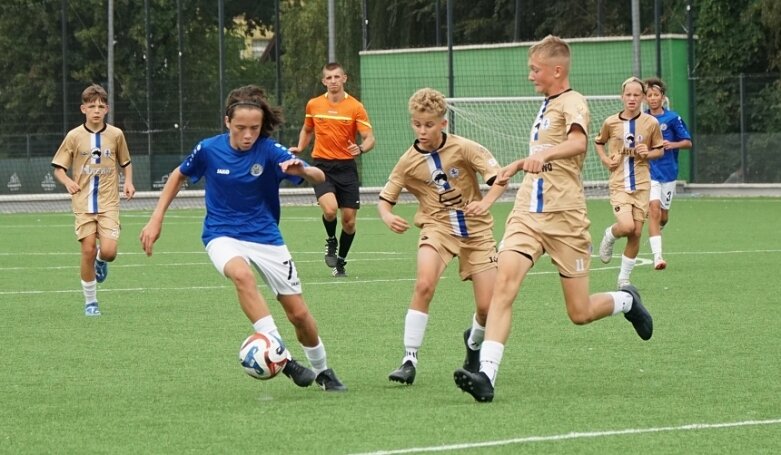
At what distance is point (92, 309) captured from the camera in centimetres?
1266

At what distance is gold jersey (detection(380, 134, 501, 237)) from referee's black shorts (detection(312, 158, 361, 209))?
25.0 feet

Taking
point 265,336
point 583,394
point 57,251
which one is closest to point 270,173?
point 265,336

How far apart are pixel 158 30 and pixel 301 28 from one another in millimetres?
8579

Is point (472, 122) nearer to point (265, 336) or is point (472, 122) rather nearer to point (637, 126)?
point (637, 126)

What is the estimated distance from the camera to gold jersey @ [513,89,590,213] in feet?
26.7

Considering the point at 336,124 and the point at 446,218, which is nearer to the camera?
the point at 446,218

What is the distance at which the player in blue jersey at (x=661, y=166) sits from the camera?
15.9 meters

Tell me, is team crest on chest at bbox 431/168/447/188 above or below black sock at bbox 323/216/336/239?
above

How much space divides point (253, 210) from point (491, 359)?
Result: 1658 millimetres

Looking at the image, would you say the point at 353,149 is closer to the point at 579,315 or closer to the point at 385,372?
the point at 385,372

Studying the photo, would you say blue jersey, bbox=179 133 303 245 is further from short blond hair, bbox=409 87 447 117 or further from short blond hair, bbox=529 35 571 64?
short blond hair, bbox=529 35 571 64

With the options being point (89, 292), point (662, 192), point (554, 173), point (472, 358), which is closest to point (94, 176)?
point (89, 292)

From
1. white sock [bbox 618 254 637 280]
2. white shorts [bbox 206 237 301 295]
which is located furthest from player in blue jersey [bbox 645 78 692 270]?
white shorts [bbox 206 237 301 295]

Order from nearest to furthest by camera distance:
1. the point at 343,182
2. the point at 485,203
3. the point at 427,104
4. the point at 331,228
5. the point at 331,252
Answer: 1. the point at 485,203
2. the point at 427,104
3. the point at 331,252
4. the point at 331,228
5. the point at 343,182
